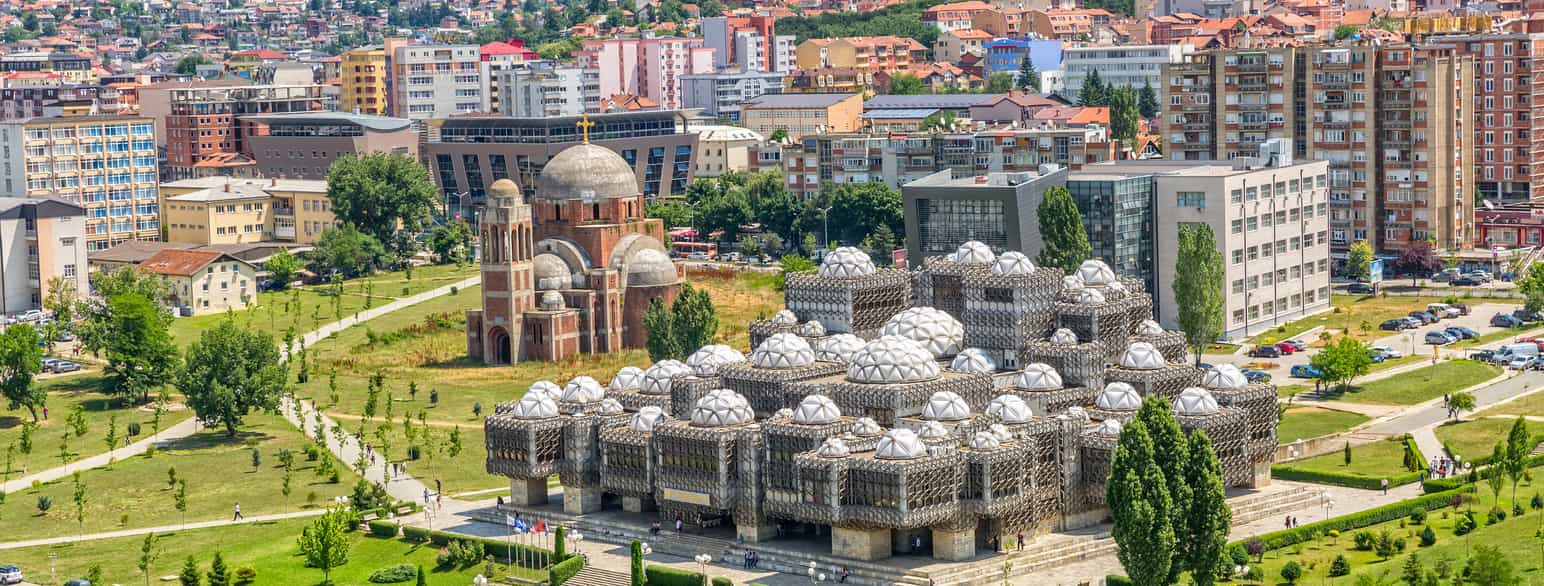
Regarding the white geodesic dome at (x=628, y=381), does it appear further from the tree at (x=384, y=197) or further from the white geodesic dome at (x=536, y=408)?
the tree at (x=384, y=197)

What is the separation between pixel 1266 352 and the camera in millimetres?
140125

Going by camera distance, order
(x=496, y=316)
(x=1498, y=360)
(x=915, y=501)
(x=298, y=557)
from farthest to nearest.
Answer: (x=496, y=316) < (x=1498, y=360) < (x=298, y=557) < (x=915, y=501)

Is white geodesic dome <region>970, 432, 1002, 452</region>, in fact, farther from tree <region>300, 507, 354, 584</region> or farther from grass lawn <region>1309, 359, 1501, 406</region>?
grass lawn <region>1309, 359, 1501, 406</region>

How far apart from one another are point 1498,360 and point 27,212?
316 ft

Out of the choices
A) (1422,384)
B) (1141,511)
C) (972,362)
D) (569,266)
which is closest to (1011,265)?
(972,362)

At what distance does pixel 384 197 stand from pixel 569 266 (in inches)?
1662

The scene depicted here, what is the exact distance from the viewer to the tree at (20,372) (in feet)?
423

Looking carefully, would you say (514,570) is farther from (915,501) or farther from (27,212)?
(27,212)

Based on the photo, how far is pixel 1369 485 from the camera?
106 metres

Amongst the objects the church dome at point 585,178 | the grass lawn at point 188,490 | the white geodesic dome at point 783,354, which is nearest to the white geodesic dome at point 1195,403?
the white geodesic dome at point 783,354

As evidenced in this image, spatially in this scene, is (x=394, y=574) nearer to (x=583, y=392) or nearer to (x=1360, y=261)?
(x=583, y=392)

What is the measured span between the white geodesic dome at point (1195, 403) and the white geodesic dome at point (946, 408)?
9736 millimetres

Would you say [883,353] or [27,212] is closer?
[883,353]

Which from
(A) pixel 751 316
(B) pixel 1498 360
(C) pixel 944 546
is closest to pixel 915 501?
(C) pixel 944 546
